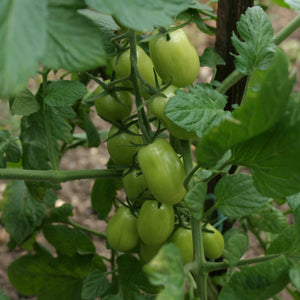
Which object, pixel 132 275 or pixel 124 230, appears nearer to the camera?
pixel 124 230

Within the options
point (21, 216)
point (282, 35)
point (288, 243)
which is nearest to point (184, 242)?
point (288, 243)

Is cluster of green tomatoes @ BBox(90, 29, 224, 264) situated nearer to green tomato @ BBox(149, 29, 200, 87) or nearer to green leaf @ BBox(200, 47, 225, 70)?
green tomato @ BBox(149, 29, 200, 87)

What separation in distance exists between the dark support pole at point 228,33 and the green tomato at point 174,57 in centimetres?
18

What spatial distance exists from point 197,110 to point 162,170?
3.7 inches

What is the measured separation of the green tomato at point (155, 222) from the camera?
64 centimetres

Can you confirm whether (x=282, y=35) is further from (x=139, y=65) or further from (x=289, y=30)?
(x=139, y=65)

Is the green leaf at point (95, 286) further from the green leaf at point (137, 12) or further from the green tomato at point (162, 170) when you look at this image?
the green leaf at point (137, 12)

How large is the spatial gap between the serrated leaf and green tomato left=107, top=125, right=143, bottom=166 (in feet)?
1.26

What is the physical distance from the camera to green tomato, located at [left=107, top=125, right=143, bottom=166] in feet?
2.28

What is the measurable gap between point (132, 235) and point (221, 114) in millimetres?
256

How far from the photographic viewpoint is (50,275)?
1.10m

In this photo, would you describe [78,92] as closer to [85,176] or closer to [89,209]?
[85,176]


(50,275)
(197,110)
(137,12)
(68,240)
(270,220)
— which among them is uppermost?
(137,12)

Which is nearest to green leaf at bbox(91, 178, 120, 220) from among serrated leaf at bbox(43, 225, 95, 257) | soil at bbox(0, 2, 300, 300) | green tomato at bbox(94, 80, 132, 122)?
serrated leaf at bbox(43, 225, 95, 257)
